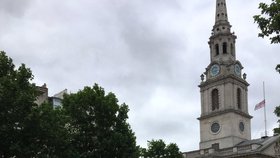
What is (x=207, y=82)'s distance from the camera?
12138 centimetres

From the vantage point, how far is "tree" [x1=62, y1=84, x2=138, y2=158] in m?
56.4

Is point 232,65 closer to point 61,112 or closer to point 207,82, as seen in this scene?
point 207,82

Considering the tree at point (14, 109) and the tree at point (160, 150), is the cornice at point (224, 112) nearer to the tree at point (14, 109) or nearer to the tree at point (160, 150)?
the tree at point (160, 150)

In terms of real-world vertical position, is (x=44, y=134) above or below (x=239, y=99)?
below

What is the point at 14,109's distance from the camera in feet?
155

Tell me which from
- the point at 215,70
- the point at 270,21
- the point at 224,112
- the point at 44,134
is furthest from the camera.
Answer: the point at 215,70

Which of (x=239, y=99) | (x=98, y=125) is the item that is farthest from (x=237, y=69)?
(x=98, y=125)

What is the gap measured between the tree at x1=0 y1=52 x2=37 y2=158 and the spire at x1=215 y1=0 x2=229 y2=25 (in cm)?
8071

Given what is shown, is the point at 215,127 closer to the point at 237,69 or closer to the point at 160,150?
the point at 237,69

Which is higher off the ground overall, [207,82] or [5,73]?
[207,82]

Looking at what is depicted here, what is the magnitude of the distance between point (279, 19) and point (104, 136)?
3229 cm

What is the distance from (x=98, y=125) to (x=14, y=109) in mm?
12190

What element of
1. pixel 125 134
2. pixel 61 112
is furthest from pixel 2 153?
pixel 125 134

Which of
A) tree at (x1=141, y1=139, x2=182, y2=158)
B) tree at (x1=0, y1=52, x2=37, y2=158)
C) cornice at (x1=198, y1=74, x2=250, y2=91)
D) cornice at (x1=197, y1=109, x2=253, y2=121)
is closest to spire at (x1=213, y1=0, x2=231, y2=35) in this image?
cornice at (x1=198, y1=74, x2=250, y2=91)
